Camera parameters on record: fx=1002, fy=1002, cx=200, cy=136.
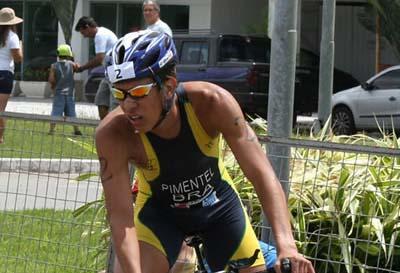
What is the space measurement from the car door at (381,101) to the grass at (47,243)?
526 inches

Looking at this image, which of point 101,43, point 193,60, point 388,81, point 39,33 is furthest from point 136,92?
point 39,33

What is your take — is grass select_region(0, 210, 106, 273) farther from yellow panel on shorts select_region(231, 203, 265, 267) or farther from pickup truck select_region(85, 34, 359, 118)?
pickup truck select_region(85, 34, 359, 118)

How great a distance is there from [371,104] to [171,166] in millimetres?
16066

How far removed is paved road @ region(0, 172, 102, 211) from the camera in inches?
238

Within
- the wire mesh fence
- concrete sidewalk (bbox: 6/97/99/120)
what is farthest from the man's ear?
concrete sidewalk (bbox: 6/97/99/120)

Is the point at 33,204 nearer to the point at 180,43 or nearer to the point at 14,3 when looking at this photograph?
the point at 180,43

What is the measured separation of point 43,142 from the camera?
5973 mm

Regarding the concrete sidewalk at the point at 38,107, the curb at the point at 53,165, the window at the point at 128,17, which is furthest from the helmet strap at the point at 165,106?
the window at the point at 128,17

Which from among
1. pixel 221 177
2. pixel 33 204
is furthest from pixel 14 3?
pixel 221 177

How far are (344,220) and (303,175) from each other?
0.34 m

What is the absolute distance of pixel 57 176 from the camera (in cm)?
591

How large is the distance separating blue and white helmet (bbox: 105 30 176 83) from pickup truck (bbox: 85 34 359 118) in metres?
15.8

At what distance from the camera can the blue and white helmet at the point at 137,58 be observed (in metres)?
3.46

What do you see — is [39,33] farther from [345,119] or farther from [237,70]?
[345,119]
